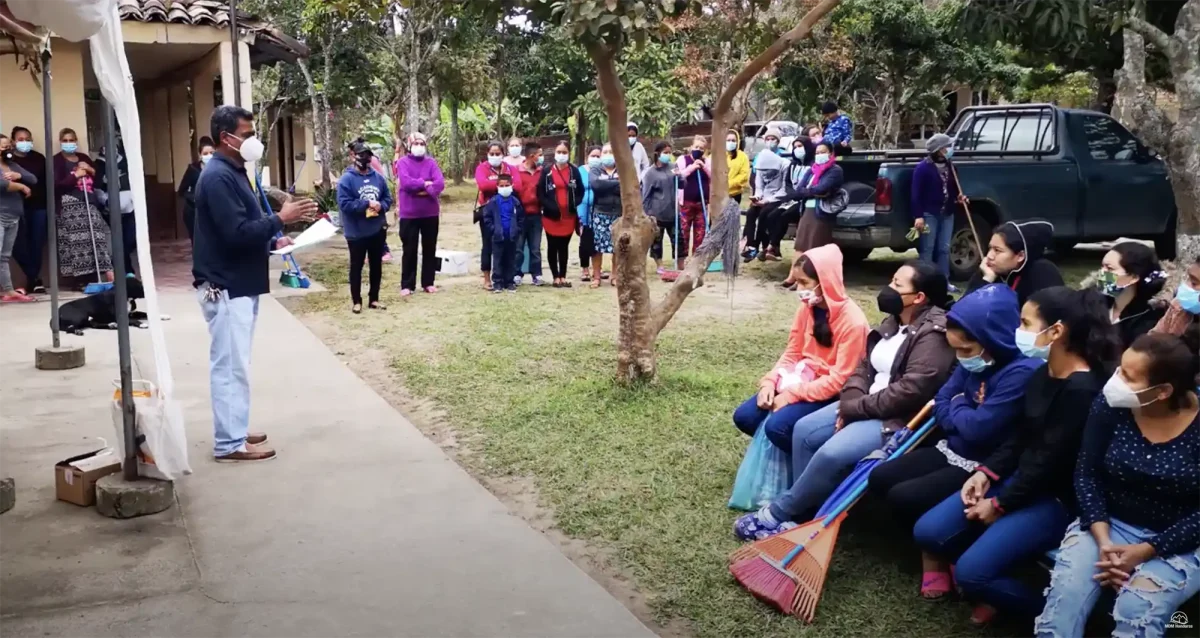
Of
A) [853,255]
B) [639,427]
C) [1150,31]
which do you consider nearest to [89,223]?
[639,427]

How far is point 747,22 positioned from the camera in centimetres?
752

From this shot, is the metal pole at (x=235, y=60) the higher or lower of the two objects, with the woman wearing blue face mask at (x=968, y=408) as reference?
higher

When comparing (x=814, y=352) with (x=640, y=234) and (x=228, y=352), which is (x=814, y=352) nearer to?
(x=640, y=234)

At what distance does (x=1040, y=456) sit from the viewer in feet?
12.5

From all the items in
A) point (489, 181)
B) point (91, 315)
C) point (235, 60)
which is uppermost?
point (235, 60)

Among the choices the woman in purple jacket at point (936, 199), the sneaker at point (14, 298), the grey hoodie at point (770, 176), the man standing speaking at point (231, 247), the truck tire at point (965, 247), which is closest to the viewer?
the man standing speaking at point (231, 247)

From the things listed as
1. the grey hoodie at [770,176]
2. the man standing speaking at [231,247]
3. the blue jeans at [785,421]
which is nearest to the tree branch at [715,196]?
the blue jeans at [785,421]

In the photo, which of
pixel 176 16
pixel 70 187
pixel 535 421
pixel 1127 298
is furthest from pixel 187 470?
pixel 176 16

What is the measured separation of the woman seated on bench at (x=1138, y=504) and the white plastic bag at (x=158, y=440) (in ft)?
12.1

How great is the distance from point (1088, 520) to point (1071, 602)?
0.91ft

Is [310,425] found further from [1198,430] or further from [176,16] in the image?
[176,16]

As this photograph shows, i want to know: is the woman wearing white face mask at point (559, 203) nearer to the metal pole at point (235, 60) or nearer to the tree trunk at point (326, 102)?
the metal pole at point (235, 60)

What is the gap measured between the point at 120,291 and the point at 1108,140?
10.6 meters

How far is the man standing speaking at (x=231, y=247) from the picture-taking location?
5.58 m
